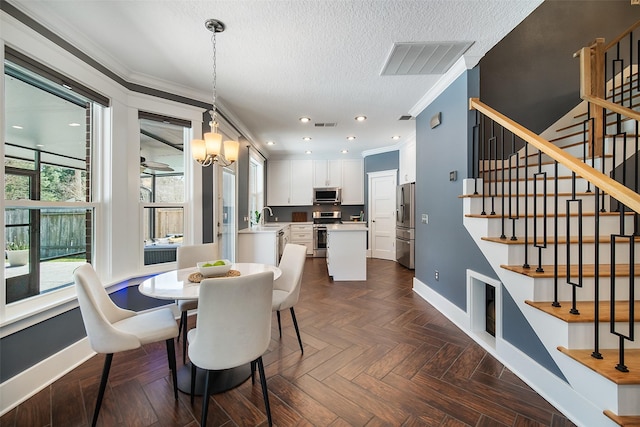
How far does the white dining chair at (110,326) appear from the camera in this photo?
4.83 feet

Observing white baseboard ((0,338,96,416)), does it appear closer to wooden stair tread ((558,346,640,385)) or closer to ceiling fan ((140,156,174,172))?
ceiling fan ((140,156,174,172))

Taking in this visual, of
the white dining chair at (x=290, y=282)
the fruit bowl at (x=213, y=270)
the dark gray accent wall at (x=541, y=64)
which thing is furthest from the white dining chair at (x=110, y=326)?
the dark gray accent wall at (x=541, y=64)

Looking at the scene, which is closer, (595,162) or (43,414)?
(43,414)

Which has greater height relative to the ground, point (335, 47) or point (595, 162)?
point (335, 47)

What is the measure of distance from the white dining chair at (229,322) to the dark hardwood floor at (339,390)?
1.18 feet

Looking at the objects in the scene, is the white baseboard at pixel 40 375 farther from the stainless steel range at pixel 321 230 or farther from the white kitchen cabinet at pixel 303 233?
the stainless steel range at pixel 321 230

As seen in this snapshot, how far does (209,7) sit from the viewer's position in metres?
1.81

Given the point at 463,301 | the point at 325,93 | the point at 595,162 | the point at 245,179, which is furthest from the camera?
the point at 245,179

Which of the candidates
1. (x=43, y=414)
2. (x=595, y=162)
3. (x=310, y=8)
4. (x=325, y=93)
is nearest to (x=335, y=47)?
(x=310, y=8)

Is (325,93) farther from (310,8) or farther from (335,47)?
(310,8)

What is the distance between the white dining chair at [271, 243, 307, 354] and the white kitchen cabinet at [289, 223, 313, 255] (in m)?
4.13

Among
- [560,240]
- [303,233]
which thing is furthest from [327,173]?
[560,240]

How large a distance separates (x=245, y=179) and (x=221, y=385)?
3533 millimetres

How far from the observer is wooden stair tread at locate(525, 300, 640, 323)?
140 cm
